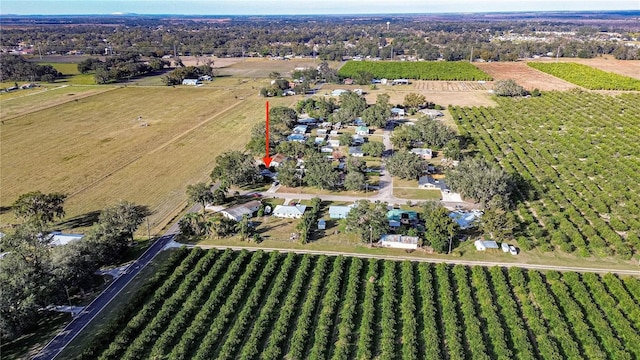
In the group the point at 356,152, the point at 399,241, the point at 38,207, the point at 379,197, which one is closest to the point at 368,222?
the point at 399,241

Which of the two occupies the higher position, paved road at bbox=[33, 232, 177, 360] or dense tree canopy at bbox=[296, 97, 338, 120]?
dense tree canopy at bbox=[296, 97, 338, 120]

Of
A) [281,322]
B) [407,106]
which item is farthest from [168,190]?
[407,106]

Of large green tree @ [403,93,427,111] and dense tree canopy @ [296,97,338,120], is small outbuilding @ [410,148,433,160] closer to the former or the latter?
dense tree canopy @ [296,97,338,120]

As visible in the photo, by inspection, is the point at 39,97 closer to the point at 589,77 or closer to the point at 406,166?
the point at 406,166

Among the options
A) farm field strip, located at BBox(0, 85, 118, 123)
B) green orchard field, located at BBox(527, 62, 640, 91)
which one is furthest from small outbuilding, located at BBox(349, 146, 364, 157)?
green orchard field, located at BBox(527, 62, 640, 91)

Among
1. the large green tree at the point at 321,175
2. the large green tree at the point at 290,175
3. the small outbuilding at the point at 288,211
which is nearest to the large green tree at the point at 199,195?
the small outbuilding at the point at 288,211

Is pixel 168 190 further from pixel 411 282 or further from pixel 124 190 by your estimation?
pixel 411 282

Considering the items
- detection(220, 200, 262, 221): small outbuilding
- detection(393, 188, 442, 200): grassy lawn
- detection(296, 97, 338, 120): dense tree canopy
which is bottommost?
detection(393, 188, 442, 200): grassy lawn

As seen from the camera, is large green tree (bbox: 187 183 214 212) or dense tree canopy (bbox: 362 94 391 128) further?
dense tree canopy (bbox: 362 94 391 128)
